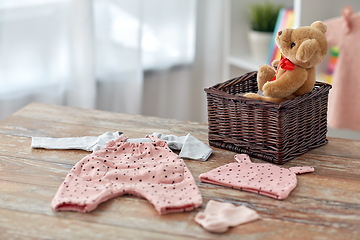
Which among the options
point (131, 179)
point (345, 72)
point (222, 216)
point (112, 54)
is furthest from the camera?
point (112, 54)

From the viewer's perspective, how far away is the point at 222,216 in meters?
0.74

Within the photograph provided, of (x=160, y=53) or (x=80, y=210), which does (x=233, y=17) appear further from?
(x=80, y=210)

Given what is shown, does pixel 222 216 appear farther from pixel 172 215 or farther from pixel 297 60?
pixel 297 60

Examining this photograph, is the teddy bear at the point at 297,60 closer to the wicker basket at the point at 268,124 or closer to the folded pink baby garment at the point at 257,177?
the wicker basket at the point at 268,124

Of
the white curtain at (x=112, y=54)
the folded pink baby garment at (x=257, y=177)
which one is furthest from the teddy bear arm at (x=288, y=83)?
the white curtain at (x=112, y=54)

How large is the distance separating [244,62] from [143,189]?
55.5 inches

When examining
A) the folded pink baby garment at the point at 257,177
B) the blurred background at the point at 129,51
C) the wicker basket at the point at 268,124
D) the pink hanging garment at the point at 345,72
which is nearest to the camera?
the folded pink baby garment at the point at 257,177

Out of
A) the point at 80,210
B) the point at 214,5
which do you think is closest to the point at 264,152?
the point at 80,210

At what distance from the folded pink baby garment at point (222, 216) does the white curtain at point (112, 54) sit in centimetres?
123

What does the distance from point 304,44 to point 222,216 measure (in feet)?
1.43

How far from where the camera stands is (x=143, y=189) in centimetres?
82

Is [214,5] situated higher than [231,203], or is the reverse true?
[214,5]

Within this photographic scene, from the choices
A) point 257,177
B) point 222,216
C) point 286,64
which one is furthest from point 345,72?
point 222,216

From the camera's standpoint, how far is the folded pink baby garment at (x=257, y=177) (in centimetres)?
83
